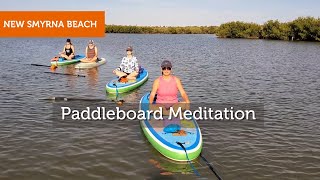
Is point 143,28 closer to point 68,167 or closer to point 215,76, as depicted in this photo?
point 215,76

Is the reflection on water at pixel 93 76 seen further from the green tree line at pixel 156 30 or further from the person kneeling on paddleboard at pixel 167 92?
the green tree line at pixel 156 30

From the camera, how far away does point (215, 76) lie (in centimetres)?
2450

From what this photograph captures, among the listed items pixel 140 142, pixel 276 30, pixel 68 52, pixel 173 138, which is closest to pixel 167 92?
pixel 173 138

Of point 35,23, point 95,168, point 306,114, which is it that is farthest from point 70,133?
point 35,23

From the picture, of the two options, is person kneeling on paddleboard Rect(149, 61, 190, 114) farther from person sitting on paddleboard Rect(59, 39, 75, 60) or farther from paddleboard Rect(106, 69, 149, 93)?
person sitting on paddleboard Rect(59, 39, 75, 60)

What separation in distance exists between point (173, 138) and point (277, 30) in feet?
244

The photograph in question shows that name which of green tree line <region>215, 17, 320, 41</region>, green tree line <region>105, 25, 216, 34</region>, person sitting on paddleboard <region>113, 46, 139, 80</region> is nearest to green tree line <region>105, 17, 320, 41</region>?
green tree line <region>215, 17, 320, 41</region>

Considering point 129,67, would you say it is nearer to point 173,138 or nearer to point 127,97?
point 127,97

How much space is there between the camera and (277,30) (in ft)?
252

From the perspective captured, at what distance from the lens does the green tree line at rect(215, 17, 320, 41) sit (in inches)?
2800

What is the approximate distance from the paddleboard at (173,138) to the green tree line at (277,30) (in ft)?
226

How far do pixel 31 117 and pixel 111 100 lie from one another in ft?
13.9

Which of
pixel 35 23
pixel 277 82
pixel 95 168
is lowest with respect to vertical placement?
pixel 95 168

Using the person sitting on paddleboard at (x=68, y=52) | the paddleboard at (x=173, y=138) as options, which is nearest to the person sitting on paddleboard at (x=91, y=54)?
the person sitting on paddleboard at (x=68, y=52)
